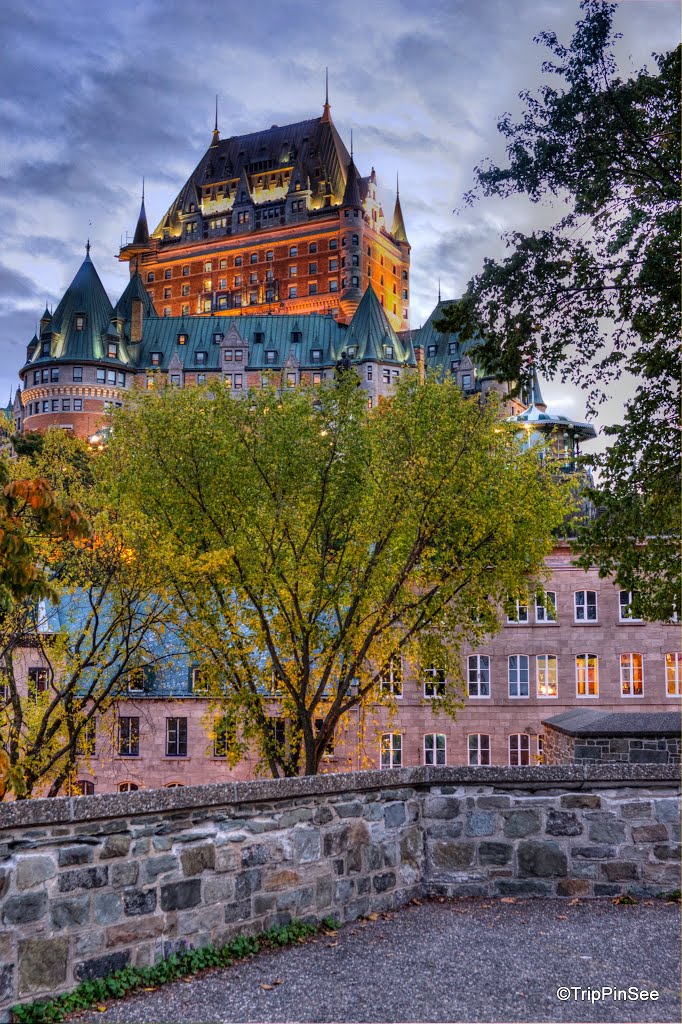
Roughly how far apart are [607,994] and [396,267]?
190051 mm

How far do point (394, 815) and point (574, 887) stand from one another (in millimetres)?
1930

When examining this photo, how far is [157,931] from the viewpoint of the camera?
823 cm

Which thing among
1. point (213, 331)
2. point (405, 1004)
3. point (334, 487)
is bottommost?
point (405, 1004)

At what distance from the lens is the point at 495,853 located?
10781mm

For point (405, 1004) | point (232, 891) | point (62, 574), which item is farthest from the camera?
point (62, 574)

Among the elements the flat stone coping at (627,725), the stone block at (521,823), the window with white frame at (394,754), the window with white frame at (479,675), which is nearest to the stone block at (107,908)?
the stone block at (521,823)

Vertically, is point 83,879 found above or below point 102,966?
above

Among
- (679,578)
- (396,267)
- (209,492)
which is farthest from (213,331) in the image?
(679,578)

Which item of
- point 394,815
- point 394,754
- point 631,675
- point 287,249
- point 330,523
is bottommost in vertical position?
point 394,754

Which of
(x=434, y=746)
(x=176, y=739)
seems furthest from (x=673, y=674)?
(x=176, y=739)

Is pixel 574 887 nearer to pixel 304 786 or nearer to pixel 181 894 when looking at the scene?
pixel 304 786

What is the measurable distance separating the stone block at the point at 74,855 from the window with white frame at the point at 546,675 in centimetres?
4382

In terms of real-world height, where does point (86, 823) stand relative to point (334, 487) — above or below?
below

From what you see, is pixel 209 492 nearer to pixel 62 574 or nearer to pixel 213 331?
pixel 62 574
